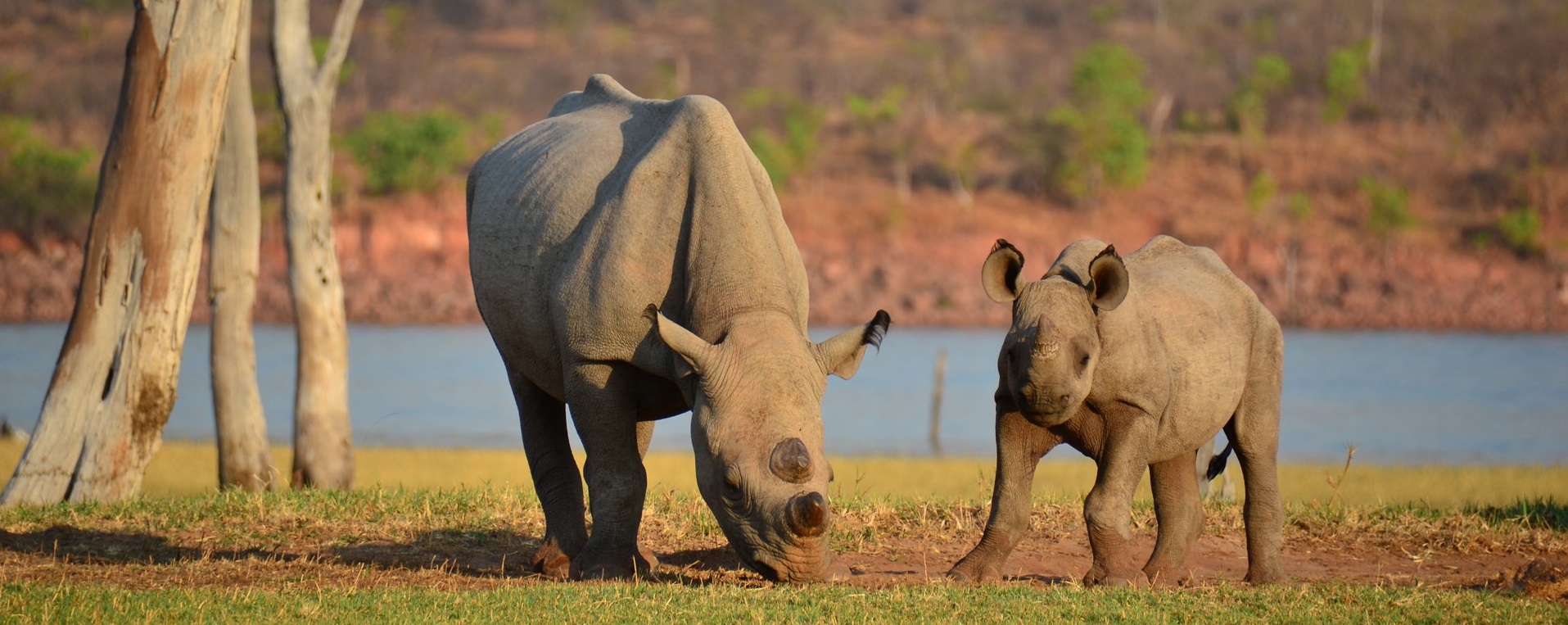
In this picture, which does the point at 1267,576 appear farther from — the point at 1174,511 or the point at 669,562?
the point at 669,562

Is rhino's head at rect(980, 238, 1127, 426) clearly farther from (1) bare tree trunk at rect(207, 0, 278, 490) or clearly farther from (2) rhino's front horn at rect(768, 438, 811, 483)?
(1) bare tree trunk at rect(207, 0, 278, 490)

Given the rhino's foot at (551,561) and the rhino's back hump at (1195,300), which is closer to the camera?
the rhino's back hump at (1195,300)

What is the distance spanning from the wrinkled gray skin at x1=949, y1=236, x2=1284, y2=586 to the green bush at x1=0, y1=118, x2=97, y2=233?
56.4 meters

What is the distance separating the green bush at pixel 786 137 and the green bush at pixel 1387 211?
21.7m

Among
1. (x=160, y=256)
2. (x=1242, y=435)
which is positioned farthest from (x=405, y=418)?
(x=1242, y=435)

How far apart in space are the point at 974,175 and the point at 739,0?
5072 centimetres

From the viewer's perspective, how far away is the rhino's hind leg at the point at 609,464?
26.0 ft

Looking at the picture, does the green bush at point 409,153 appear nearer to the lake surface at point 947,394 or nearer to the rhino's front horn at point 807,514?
the lake surface at point 947,394

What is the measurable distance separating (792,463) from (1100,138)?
2462 inches

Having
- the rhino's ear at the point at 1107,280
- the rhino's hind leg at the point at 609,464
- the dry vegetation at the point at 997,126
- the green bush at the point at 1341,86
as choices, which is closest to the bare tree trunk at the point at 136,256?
the rhino's hind leg at the point at 609,464

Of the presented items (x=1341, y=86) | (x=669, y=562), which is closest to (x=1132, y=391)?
(x=669, y=562)

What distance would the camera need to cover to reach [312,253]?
617 inches

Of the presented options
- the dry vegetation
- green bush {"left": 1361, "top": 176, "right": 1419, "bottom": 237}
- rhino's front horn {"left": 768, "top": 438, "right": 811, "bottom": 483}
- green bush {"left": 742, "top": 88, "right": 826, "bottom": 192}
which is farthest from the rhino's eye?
green bush {"left": 1361, "top": 176, "right": 1419, "bottom": 237}

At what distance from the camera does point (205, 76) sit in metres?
11.9
